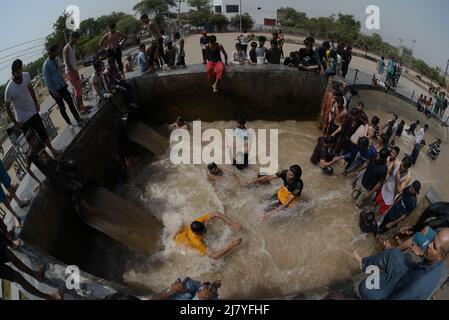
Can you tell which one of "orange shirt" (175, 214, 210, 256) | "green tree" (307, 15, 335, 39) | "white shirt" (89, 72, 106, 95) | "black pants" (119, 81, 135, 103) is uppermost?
"green tree" (307, 15, 335, 39)

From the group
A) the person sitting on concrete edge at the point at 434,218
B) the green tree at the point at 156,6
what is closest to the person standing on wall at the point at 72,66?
the person sitting on concrete edge at the point at 434,218

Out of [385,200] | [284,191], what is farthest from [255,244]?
[385,200]

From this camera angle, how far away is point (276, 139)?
9172 millimetres

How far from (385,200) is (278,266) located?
7.44 feet

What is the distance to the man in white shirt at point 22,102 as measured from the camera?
5164mm

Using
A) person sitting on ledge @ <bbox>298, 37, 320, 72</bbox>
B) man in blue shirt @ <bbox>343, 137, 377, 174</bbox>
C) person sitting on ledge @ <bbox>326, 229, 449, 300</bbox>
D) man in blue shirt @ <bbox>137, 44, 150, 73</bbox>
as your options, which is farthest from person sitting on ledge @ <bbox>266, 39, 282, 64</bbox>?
person sitting on ledge @ <bbox>326, 229, 449, 300</bbox>

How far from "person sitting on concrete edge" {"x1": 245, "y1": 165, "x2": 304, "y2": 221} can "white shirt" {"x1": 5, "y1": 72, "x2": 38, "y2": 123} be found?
15.3 feet

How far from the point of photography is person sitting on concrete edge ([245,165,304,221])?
5.66m

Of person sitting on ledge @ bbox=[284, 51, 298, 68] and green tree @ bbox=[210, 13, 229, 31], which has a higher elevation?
green tree @ bbox=[210, 13, 229, 31]

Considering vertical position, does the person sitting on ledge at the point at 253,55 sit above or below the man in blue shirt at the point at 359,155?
above

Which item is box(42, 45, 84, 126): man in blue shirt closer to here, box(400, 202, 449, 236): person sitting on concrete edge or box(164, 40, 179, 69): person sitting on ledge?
box(164, 40, 179, 69): person sitting on ledge

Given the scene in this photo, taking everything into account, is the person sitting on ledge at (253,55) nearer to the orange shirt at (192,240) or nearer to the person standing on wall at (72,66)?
the person standing on wall at (72,66)

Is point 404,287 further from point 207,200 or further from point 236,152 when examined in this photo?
point 236,152

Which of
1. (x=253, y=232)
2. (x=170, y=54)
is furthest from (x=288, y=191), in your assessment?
(x=170, y=54)
